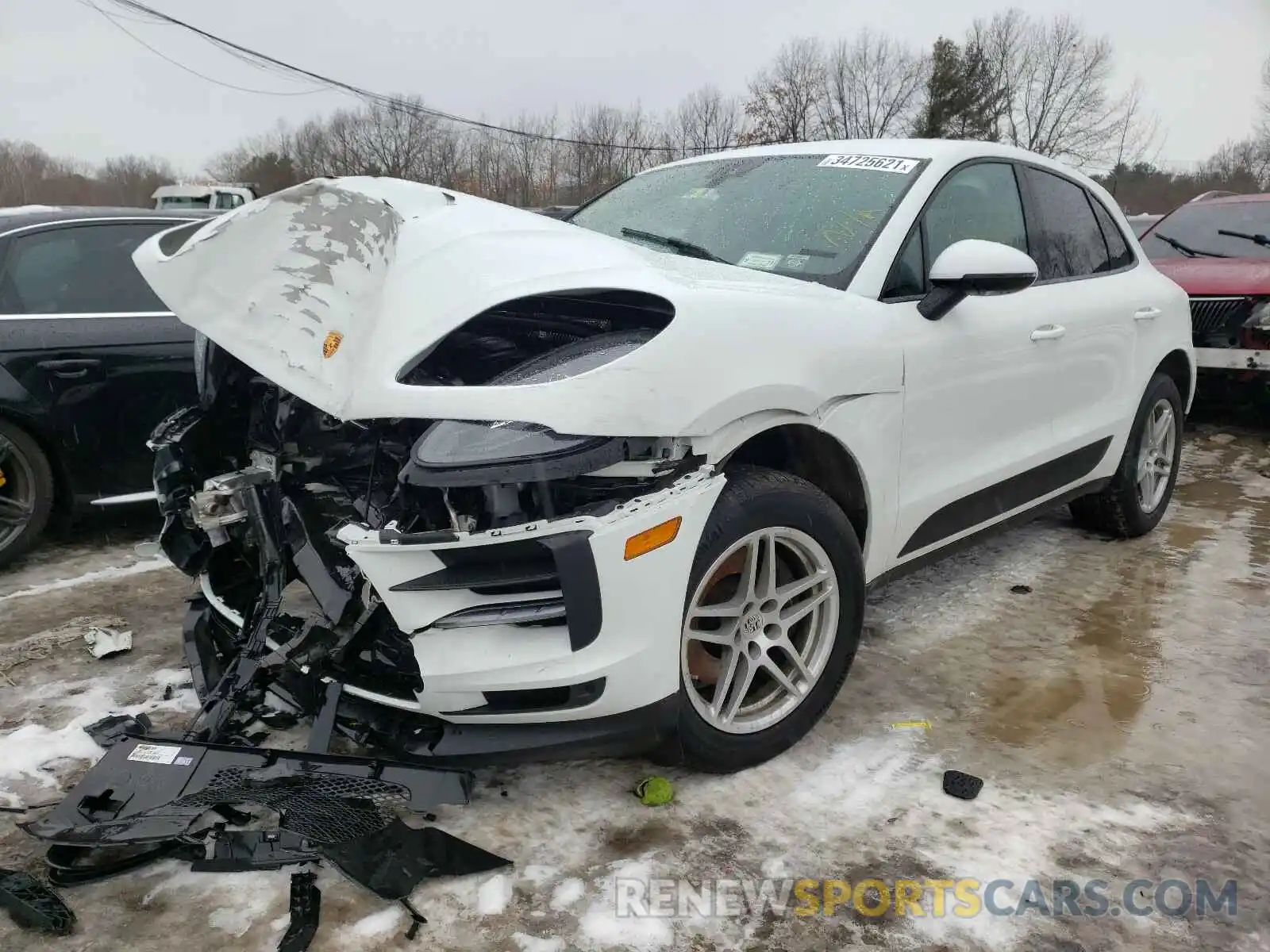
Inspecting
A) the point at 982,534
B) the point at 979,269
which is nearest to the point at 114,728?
the point at 979,269

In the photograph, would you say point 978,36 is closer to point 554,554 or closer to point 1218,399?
point 1218,399

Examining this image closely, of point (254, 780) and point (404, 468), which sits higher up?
point (404, 468)

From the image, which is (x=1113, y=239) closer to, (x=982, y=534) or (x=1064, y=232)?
(x=1064, y=232)

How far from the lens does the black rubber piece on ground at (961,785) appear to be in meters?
2.41

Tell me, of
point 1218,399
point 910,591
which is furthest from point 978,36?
point 910,591

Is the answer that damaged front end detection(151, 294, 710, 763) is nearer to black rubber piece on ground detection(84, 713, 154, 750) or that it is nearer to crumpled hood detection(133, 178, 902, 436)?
crumpled hood detection(133, 178, 902, 436)

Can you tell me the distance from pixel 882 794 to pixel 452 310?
170cm

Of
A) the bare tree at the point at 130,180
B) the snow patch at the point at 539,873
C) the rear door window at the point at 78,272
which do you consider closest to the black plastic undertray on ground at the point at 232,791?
the snow patch at the point at 539,873

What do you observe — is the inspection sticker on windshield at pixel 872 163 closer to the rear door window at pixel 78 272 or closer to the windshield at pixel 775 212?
the windshield at pixel 775 212

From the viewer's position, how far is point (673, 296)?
2160mm

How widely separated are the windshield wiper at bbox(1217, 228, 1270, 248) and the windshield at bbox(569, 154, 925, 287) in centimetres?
585

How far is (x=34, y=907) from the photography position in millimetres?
1865

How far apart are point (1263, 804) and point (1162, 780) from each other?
24cm

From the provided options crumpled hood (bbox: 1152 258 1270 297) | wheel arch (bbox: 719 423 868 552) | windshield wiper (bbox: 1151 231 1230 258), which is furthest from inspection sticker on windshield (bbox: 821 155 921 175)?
windshield wiper (bbox: 1151 231 1230 258)
